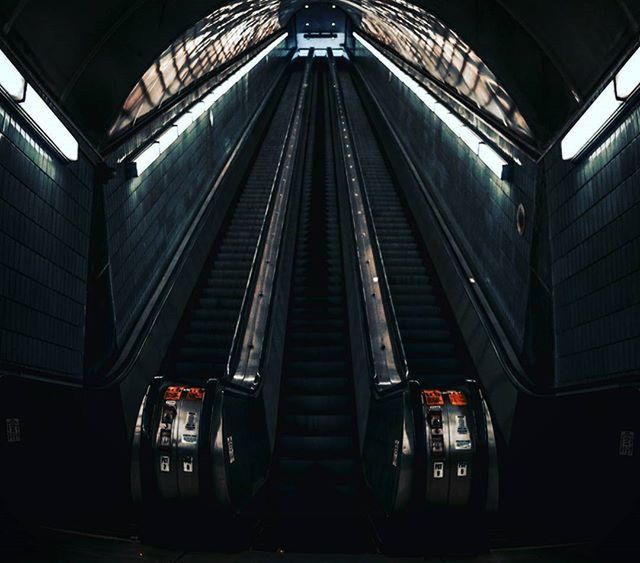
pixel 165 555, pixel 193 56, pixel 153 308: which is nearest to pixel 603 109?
pixel 165 555

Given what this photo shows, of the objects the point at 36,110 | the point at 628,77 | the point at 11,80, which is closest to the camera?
the point at 628,77

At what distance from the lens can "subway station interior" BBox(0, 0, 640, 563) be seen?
4.95 meters

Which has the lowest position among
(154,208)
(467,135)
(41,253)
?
(41,253)

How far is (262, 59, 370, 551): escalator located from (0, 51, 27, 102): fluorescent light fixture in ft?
13.1

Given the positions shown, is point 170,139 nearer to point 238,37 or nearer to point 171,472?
point 171,472

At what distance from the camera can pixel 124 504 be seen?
592 centimetres

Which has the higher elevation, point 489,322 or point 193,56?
point 193,56

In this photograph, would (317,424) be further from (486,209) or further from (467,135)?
(467,135)

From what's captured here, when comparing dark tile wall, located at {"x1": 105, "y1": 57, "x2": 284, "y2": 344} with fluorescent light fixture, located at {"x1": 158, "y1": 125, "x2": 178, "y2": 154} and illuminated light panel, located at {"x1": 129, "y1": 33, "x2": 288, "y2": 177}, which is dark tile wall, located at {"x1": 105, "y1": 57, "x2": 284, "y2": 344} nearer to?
illuminated light panel, located at {"x1": 129, "y1": 33, "x2": 288, "y2": 177}

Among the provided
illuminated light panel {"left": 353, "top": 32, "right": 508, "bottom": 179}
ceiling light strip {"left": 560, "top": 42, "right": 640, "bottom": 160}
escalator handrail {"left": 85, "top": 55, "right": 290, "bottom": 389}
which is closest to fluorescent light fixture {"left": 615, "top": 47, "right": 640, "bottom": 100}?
ceiling light strip {"left": 560, "top": 42, "right": 640, "bottom": 160}

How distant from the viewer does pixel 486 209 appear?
28.0 ft

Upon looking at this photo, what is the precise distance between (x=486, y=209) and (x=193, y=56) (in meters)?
6.16

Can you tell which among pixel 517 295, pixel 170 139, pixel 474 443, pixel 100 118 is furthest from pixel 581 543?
pixel 170 139

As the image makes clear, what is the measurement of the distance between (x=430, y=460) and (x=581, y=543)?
4.02 ft
